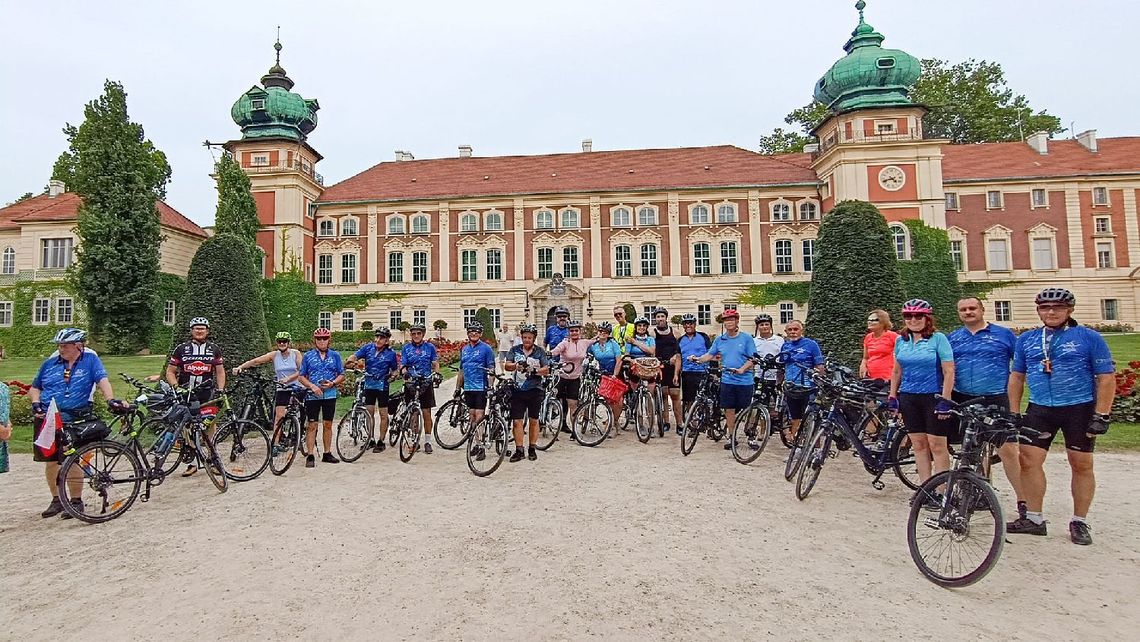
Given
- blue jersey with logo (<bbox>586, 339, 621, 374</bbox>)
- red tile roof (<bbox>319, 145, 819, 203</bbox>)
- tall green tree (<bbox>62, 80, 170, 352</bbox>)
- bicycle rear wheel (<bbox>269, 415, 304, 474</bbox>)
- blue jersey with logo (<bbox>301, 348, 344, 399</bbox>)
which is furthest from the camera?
red tile roof (<bbox>319, 145, 819, 203</bbox>)

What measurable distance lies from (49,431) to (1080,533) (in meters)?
9.30

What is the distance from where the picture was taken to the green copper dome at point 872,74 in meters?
36.1

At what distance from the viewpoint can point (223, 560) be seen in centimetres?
472

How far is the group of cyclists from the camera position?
15.8 ft

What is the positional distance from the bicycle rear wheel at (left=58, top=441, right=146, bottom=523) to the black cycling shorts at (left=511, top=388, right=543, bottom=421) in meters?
4.26

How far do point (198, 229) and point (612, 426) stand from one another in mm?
40779

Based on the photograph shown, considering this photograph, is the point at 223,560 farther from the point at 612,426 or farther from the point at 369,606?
the point at 612,426

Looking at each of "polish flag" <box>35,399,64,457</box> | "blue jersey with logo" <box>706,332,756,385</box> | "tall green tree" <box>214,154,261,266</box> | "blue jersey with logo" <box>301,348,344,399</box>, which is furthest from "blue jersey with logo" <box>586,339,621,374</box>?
"tall green tree" <box>214,154,261,266</box>

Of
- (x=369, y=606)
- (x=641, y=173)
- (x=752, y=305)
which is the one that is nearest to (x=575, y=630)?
(x=369, y=606)

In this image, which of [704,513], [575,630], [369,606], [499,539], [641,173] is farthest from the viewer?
[641,173]

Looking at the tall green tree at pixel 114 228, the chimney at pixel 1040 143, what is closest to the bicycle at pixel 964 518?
the tall green tree at pixel 114 228

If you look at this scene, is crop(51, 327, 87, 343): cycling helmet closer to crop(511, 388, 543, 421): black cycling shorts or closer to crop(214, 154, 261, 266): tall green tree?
crop(511, 388, 543, 421): black cycling shorts

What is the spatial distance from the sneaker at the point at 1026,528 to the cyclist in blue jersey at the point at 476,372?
6.12 metres

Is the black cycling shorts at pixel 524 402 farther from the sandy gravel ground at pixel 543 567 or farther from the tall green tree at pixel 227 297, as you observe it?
the tall green tree at pixel 227 297
